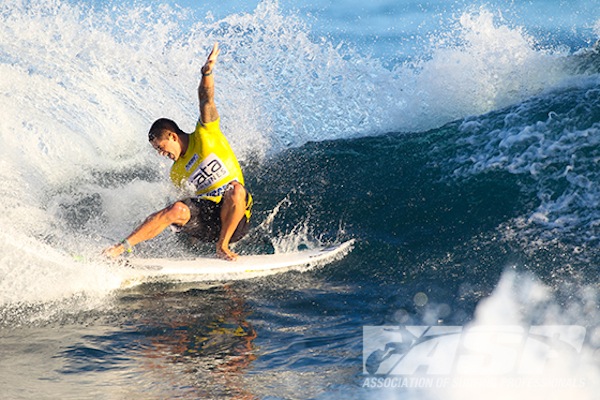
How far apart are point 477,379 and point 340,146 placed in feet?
21.7

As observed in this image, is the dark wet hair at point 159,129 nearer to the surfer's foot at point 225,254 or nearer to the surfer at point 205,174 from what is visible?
the surfer at point 205,174

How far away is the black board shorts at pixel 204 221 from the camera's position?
22.3 feet

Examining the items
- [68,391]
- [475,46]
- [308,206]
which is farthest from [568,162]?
[68,391]

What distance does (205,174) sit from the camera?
676cm

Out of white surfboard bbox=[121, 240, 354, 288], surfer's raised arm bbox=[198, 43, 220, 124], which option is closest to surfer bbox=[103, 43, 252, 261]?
surfer's raised arm bbox=[198, 43, 220, 124]

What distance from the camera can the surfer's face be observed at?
661 centimetres

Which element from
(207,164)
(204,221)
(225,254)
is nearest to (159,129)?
(207,164)

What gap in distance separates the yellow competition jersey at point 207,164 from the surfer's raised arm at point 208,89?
0.27ft

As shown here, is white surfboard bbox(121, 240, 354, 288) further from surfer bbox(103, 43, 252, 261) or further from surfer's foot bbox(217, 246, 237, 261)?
surfer bbox(103, 43, 252, 261)

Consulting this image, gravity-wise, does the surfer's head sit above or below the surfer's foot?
above

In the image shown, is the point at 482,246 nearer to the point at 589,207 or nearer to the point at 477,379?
the point at 589,207

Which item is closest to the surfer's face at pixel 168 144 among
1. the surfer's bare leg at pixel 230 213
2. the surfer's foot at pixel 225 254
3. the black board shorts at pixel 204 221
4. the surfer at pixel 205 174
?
the surfer at pixel 205 174

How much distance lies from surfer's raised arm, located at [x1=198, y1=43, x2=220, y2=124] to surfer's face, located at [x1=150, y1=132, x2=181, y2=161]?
12.8 inches

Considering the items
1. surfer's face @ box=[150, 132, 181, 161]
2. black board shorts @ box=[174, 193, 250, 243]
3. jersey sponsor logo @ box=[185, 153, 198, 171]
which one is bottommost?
black board shorts @ box=[174, 193, 250, 243]
